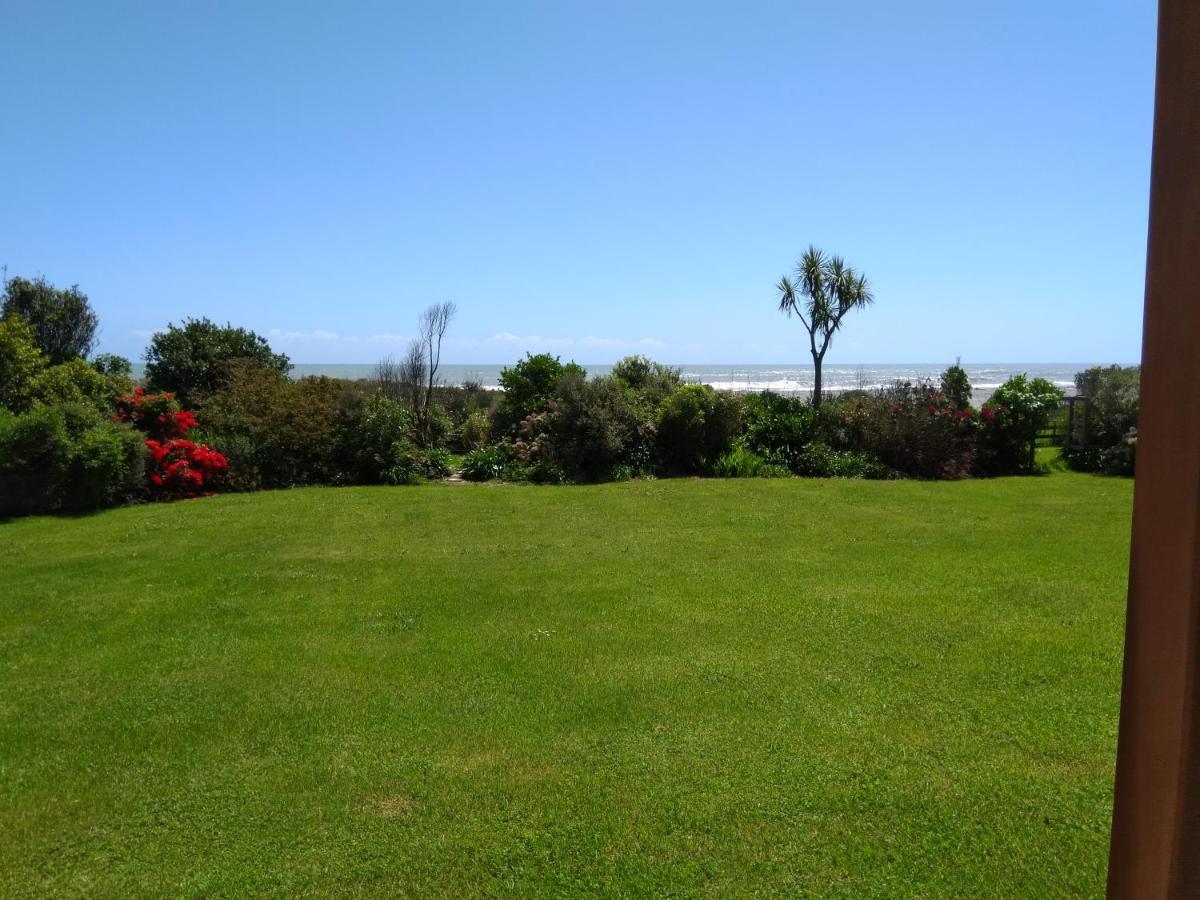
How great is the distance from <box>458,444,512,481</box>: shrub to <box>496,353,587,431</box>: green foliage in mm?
2043

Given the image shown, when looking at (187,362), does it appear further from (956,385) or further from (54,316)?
(956,385)

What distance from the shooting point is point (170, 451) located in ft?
44.0

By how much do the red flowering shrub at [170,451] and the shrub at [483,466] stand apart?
14.6 feet

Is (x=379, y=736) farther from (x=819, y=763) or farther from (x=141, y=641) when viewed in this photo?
(x=141, y=641)

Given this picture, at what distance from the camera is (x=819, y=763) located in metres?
4.19

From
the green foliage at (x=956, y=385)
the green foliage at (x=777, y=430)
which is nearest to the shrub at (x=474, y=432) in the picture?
the green foliage at (x=777, y=430)

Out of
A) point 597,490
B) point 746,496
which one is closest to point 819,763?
point 746,496

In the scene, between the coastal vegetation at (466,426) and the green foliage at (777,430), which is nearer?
the coastal vegetation at (466,426)

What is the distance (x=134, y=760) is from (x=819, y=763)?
3676 millimetres

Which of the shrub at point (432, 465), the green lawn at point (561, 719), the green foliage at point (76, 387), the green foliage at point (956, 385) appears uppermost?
Result: the green foliage at point (956, 385)

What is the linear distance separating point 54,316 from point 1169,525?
964 inches

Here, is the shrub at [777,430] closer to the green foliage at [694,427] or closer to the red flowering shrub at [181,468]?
the green foliage at [694,427]

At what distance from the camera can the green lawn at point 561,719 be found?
136 inches

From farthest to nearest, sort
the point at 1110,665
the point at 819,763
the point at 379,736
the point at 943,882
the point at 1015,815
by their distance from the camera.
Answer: the point at 1110,665 < the point at 379,736 < the point at 819,763 < the point at 1015,815 < the point at 943,882
